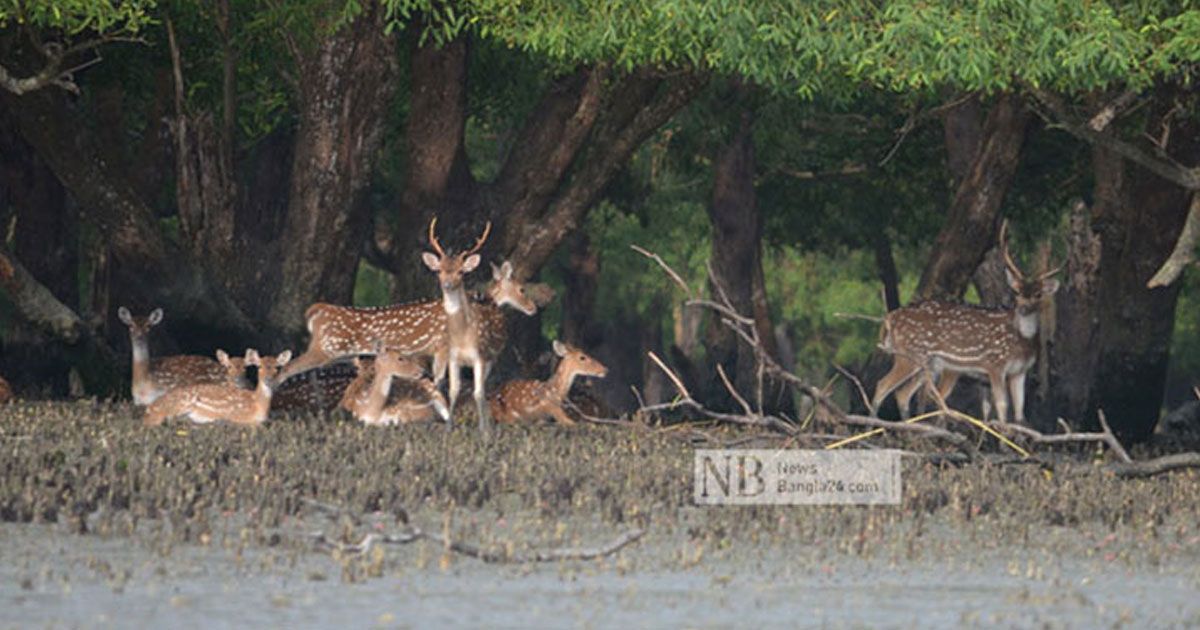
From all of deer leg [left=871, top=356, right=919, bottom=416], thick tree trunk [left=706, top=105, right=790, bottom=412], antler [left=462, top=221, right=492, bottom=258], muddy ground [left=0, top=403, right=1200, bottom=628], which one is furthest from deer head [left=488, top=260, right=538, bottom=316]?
thick tree trunk [left=706, top=105, right=790, bottom=412]

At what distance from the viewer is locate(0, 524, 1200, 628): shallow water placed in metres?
12.2

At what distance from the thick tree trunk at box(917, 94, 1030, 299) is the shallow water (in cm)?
1337

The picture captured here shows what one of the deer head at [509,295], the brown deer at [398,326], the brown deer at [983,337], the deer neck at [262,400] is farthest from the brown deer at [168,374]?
the brown deer at [983,337]

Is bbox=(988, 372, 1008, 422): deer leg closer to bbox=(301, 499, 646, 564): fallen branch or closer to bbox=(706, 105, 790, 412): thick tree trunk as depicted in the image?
bbox=(706, 105, 790, 412): thick tree trunk

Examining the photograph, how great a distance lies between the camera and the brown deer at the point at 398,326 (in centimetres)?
2400

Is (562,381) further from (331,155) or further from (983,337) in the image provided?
(983,337)

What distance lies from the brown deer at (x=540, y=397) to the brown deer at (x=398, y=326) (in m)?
0.61

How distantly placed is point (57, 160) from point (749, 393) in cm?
1345

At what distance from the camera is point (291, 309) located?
26.3m

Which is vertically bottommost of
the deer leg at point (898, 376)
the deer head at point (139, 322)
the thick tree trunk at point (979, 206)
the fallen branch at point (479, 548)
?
the fallen branch at point (479, 548)

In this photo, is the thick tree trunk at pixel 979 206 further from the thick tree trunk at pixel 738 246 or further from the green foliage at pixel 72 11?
the green foliage at pixel 72 11
